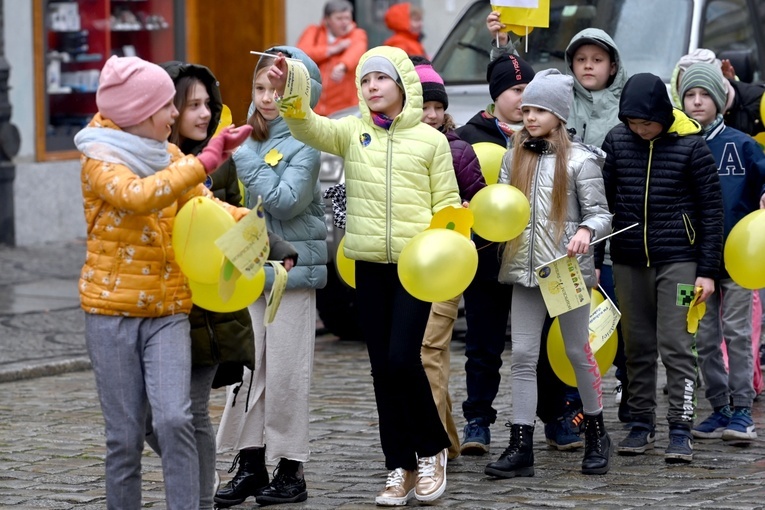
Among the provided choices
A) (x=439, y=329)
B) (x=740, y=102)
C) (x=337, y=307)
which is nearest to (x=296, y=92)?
(x=439, y=329)

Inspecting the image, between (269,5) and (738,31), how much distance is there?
7567 mm

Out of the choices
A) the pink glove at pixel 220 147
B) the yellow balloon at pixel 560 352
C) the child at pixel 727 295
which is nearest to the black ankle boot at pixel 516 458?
the yellow balloon at pixel 560 352

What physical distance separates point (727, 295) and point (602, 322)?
1153 millimetres

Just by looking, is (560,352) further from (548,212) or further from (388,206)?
(388,206)

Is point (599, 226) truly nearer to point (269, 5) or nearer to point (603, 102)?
point (603, 102)

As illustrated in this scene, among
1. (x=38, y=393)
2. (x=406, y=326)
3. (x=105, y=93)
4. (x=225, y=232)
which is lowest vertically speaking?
(x=38, y=393)

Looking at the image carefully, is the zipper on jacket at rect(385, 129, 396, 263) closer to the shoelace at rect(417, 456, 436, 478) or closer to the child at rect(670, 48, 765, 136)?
the shoelace at rect(417, 456, 436, 478)

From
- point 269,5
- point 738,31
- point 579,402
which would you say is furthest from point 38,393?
point 269,5

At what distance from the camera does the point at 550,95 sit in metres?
6.38

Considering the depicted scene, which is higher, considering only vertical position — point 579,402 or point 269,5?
point 269,5

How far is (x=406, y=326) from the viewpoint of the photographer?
5.88m

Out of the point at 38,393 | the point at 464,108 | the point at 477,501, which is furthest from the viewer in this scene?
the point at 464,108

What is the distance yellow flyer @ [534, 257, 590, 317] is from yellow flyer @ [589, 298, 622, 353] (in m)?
0.36

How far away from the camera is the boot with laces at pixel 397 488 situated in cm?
597
